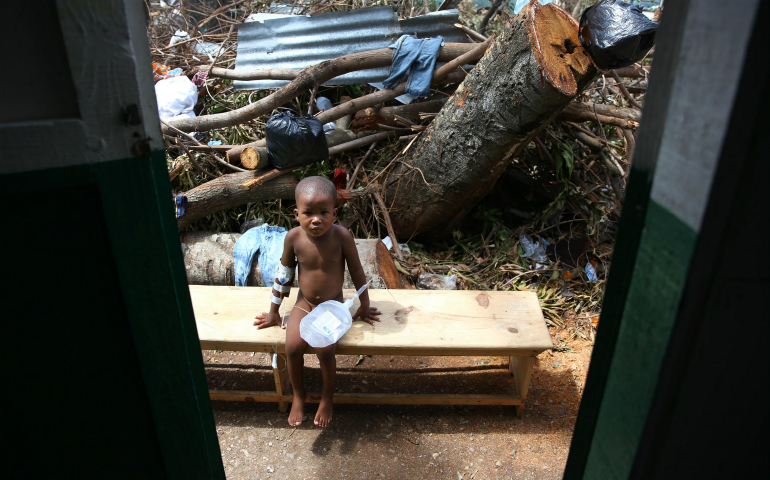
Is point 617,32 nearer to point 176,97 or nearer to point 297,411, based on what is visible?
point 297,411

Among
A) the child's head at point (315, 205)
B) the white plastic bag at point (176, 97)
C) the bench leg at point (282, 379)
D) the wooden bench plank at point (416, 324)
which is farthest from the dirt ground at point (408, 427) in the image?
the white plastic bag at point (176, 97)

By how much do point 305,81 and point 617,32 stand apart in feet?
9.34

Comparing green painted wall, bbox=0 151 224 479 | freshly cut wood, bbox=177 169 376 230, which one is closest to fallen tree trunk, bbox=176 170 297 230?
freshly cut wood, bbox=177 169 376 230

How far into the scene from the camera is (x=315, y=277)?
8.48 feet

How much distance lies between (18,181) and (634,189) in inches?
46.4

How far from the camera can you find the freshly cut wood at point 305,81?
4.34 m

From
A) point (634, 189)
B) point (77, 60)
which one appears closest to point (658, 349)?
point (634, 189)

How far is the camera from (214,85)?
18.5ft

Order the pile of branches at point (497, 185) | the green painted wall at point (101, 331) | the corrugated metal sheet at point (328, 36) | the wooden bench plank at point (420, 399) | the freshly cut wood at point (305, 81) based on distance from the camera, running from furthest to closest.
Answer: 1. the corrugated metal sheet at point (328, 36)
2. the freshly cut wood at point (305, 81)
3. the pile of branches at point (497, 185)
4. the wooden bench plank at point (420, 399)
5. the green painted wall at point (101, 331)

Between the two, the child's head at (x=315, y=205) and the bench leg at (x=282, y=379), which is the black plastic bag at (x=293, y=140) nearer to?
the child's head at (x=315, y=205)

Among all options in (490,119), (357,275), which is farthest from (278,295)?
(490,119)

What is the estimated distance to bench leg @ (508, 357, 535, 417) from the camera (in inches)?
103

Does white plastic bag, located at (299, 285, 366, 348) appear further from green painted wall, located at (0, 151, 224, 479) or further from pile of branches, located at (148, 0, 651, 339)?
pile of branches, located at (148, 0, 651, 339)

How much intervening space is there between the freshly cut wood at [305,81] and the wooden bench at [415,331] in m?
2.17
